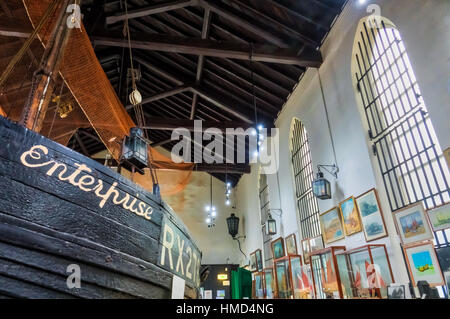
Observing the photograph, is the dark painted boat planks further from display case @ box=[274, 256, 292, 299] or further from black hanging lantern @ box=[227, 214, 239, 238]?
black hanging lantern @ box=[227, 214, 239, 238]

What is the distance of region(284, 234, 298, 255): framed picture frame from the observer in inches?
226

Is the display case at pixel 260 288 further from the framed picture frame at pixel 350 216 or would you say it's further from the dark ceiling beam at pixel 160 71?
the dark ceiling beam at pixel 160 71

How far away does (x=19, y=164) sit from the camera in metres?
0.99

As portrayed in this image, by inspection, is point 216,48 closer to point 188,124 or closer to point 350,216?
point 188,124

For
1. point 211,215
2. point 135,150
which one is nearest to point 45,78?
point 135,150

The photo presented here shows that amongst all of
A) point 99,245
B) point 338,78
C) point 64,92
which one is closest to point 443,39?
point 338,78

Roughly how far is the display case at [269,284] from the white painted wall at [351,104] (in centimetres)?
101

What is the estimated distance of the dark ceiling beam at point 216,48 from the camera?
4914mm

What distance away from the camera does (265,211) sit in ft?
27.4

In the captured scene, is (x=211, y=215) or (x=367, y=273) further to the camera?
(x=211, y=215)

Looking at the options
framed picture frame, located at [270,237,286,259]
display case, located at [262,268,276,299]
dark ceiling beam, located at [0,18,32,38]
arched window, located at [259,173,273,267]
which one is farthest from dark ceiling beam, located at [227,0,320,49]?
display case, located at [262,268,276,299]

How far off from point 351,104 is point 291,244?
337 cm

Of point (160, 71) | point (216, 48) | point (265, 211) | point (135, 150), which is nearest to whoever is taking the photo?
point (135, 150)

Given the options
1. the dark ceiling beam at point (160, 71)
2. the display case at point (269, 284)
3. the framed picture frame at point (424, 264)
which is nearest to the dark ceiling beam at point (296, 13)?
the framed picture frame at point (424, 264)
